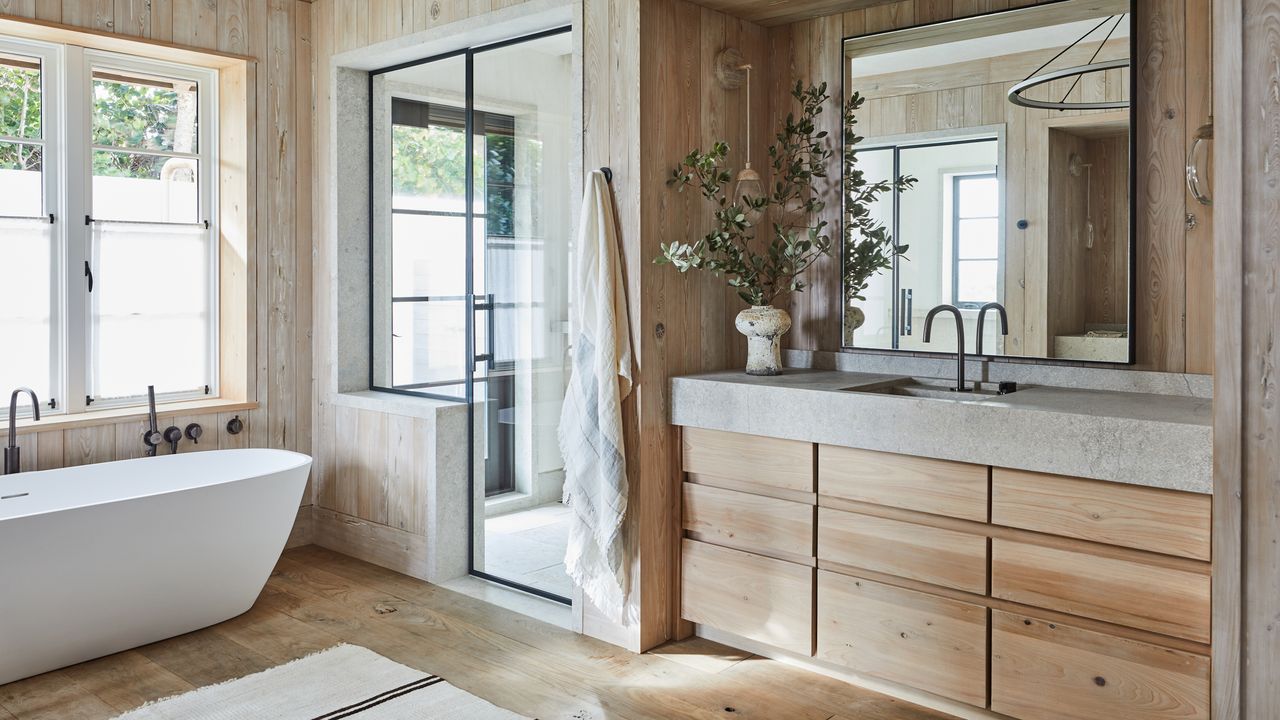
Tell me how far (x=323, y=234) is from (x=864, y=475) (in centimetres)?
290

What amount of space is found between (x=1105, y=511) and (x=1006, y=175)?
1.17 meters

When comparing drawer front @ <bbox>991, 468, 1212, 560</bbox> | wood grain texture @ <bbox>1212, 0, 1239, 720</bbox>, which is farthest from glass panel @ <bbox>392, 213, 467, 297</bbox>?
wood grain texture @ <bbox>1212, 0, 1239, 720</bbox>

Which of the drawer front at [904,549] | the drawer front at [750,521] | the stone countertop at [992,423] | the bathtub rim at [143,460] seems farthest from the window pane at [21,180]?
the drawer front at [904,549]

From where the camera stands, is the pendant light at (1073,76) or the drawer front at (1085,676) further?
the pendant light at (1073,76)

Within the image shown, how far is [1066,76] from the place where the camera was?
114 inches

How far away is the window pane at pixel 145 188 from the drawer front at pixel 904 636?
10.7 ft

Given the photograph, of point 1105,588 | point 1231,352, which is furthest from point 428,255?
point 1231,352

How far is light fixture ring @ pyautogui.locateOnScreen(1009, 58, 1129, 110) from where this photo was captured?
2797mm

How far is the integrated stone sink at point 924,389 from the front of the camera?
118 inches

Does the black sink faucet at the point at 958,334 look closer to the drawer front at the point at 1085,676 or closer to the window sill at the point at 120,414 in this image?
the drawer front at the point at 1085,676

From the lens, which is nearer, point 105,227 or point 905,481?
point 905,481

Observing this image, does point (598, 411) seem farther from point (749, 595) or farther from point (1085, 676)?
point (1085, 676)

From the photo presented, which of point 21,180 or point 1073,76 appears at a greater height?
point 1073,76

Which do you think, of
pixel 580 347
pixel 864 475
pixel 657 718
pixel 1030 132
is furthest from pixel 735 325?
pixel 657 718
